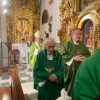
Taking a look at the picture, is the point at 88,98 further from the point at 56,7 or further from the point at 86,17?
the point at 56,7

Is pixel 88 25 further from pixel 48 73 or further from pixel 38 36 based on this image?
pixel 48 73

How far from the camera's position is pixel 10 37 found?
12.9 metres

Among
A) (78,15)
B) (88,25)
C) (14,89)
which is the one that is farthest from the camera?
(78,15)

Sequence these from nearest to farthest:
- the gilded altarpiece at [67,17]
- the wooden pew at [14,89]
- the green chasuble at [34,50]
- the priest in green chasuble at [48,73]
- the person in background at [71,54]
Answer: the wooden pew at [14,89]
the priest in green chasuble at [48,73]
the person in background at [71,54]
the green chasuble at [34,50]
the gilded altarpiece at [67,17]

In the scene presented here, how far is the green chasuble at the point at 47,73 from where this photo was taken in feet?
11.0

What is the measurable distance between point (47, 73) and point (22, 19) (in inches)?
402

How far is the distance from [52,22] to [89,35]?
13.3 ft

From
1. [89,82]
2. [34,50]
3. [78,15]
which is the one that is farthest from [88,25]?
[89,82]

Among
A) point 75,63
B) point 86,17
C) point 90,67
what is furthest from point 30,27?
point 90,67

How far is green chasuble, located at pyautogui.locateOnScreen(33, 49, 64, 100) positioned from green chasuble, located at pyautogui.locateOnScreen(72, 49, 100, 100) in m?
2.66

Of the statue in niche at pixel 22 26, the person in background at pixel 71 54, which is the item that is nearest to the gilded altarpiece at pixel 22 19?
the statue in niche at pixel 22 26

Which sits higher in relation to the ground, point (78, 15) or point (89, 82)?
point (78, 15)

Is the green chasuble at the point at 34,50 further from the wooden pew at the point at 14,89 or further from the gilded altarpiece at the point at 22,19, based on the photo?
the gilded altarpiece at the point at 22,19

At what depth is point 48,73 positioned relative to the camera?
134 inches
